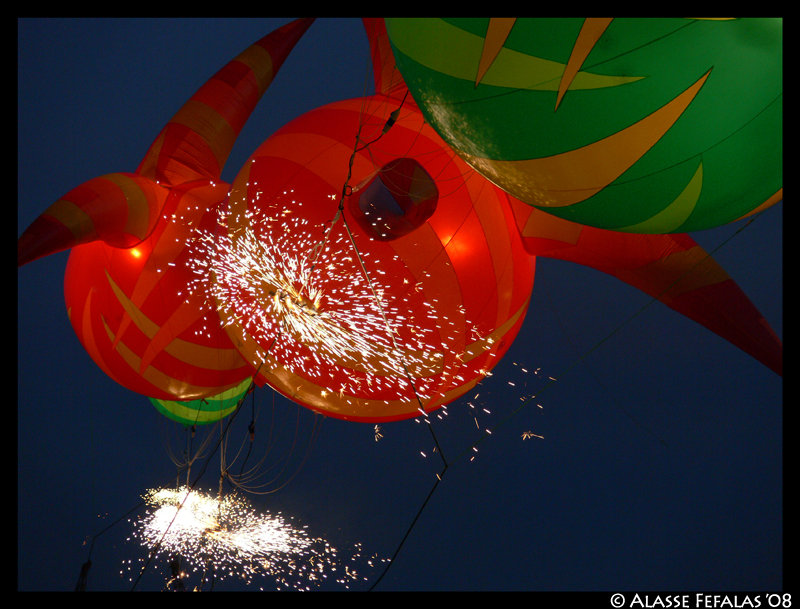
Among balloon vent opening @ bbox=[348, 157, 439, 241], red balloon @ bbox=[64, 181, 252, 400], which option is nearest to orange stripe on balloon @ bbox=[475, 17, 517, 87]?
balloon vent opening @ bbox=[348, 157, 439, 241]

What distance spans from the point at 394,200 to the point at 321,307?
55cm

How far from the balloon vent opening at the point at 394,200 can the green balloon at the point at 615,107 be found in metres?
0.24

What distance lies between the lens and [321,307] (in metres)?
2.06

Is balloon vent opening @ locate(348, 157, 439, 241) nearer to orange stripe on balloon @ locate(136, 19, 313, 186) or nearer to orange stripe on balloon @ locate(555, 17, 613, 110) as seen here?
orange stripe on balloon @ locate(555, 17, 613, 110)

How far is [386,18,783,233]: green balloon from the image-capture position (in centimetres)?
130

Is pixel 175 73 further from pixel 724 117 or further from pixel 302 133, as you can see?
pixel 724 117

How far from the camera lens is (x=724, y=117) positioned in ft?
4.51

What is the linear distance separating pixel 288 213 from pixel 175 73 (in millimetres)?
4967

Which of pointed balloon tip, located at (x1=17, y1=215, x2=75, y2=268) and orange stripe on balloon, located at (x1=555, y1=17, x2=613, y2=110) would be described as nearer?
orange stripe on balloon, located at (x1=555, y1=17, x2=613, y2=110)

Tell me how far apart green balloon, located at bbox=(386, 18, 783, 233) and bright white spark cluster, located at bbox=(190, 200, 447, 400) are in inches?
25.7

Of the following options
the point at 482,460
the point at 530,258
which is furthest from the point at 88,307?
the point at 482,460

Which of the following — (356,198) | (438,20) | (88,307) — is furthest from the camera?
(88,307)
